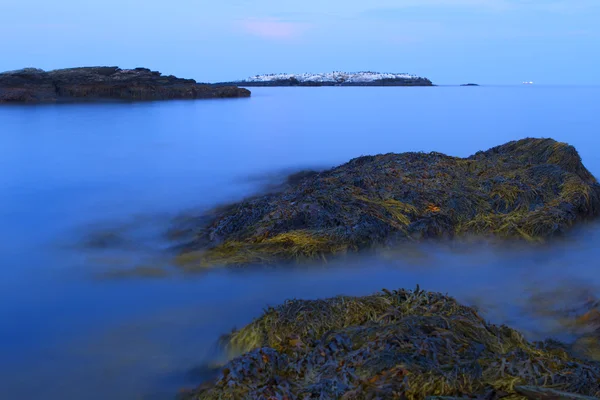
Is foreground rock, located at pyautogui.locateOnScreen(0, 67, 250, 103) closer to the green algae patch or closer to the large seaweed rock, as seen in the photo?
the large seaweed rock

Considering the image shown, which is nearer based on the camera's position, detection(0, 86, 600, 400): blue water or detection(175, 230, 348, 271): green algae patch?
detection(0, 86, 600, 400): blue water

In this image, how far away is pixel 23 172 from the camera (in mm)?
9258

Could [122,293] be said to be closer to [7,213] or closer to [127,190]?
[7,213]

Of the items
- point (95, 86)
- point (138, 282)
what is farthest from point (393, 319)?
point (95, 86)

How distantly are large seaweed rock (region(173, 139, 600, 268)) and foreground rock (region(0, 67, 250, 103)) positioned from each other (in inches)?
999

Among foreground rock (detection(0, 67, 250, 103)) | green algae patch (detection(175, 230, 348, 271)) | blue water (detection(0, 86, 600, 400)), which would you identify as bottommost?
blue water (detection(0, 86, 600, 400))

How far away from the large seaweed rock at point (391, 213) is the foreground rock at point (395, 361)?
4.94 feet

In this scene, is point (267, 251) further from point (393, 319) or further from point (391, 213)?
point (393, 319)

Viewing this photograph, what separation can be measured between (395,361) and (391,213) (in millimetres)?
2831

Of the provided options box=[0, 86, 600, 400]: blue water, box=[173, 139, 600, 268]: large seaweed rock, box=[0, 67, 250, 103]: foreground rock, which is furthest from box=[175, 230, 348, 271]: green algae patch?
box=[0, 67, 250, 103]: foreground rock

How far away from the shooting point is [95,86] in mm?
30609

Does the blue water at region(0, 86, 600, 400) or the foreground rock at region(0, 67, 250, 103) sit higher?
the foreground rock at region(0, 67, 250, 103)

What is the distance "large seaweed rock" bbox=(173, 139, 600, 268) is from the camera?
4492 mm

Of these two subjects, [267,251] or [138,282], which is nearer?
[138,282]
